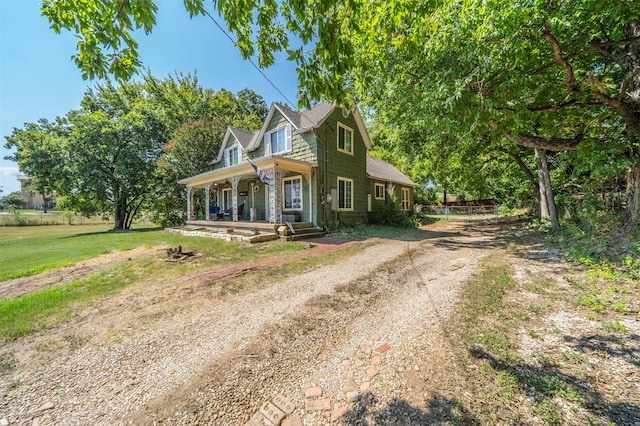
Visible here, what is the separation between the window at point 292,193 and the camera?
1240 cm

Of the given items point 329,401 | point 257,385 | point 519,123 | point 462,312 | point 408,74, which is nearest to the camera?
point 329,401

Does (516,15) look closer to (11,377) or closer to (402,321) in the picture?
(402,321)

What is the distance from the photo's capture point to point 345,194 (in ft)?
43.8

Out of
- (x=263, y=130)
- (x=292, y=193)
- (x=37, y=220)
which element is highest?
(x=263, y=130)

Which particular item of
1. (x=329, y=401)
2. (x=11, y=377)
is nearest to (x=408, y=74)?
(x=329, y=401)

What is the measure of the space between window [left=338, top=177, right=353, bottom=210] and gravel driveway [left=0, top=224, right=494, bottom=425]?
28.9 ft

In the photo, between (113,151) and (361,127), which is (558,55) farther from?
(113,151)

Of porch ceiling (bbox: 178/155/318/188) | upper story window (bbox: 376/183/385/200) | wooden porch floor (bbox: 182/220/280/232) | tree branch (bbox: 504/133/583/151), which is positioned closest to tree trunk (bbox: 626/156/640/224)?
tree branch (bbox: 504/133/583/151)

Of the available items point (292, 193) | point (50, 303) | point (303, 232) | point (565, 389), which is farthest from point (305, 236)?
point (565, 389)

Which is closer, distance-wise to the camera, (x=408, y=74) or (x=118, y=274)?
(x=118, y=274)

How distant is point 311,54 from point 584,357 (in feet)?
14.8

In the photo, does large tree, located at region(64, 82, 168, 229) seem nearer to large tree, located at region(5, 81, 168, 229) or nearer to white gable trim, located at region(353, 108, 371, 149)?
large tree, located at region(5, 81, 168, 229)

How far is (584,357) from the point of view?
7.60ft

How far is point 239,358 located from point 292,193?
416 inches
